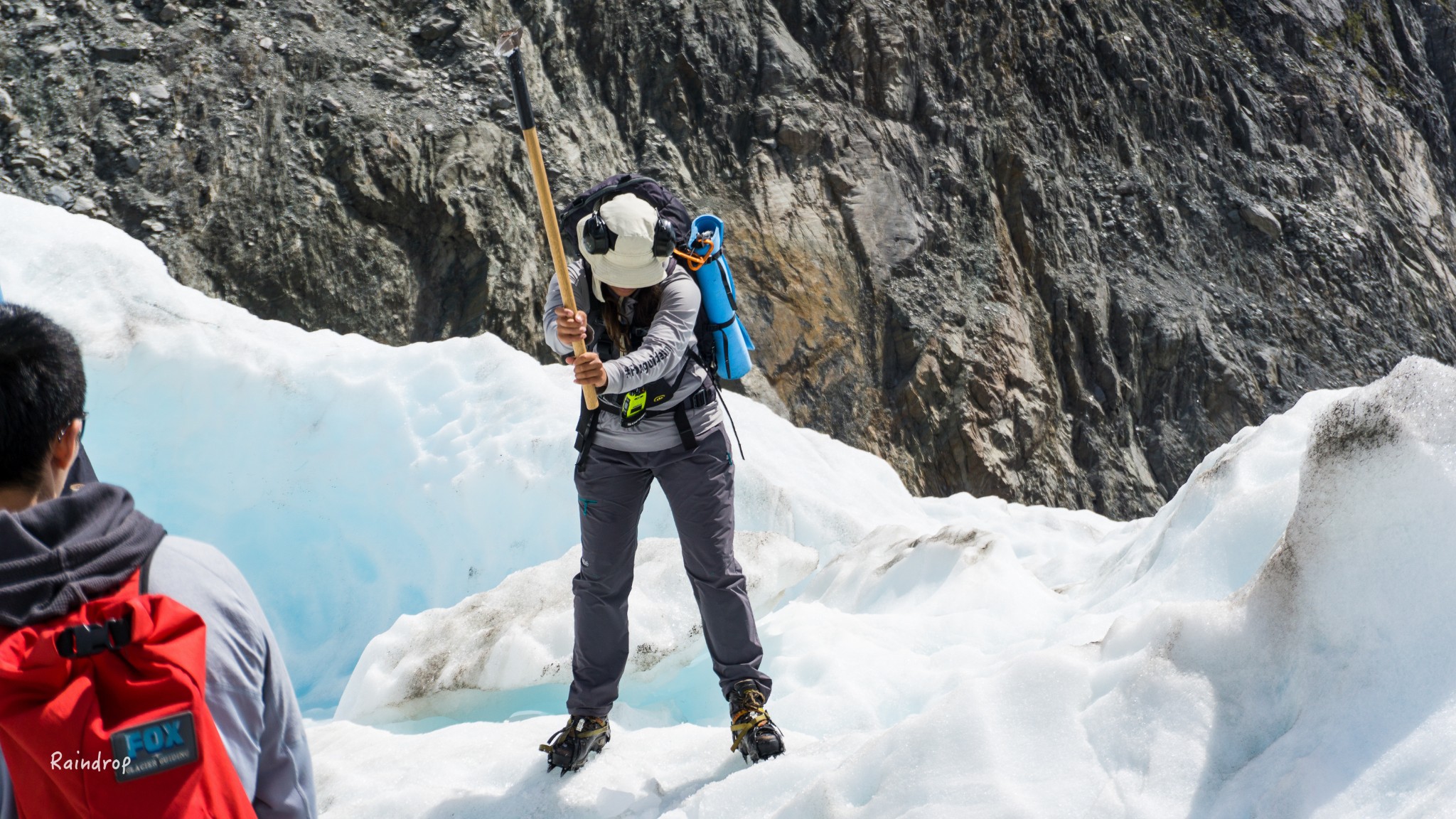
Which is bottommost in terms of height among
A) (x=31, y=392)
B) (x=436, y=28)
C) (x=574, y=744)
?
(x=574, y=744)

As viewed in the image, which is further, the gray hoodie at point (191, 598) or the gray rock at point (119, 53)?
the gray rock at point (119, 53)

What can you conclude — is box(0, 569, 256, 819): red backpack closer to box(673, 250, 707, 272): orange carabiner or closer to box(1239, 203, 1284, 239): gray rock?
box(673, 250, 707, 272): orange carabiner

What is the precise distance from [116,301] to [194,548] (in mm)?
6011

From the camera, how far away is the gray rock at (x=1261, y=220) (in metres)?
17.2

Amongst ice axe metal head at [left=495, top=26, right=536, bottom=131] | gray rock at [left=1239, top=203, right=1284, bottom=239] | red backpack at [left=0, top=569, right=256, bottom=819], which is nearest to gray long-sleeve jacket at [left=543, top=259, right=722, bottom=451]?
ice axe metal head at [left=495, top=26, right=536, bottom=131]

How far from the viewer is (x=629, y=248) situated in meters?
2.93

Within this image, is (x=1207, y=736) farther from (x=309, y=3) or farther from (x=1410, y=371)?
(x=309, y=3)

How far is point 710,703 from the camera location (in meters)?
4.66

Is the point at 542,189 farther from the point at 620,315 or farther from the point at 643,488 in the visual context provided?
the point at 643,488

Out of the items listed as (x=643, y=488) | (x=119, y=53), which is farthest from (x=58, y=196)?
(x=643, y=488)

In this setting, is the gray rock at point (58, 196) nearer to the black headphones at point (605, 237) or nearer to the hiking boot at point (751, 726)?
the black headphones at point (605, 237)

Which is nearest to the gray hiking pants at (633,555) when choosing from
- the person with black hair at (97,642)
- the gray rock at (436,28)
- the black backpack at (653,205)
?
the black backpack at (653,205)

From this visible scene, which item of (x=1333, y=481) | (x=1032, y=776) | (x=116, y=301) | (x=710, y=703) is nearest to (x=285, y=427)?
(x=116, y=301)

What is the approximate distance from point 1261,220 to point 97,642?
19.1 m
